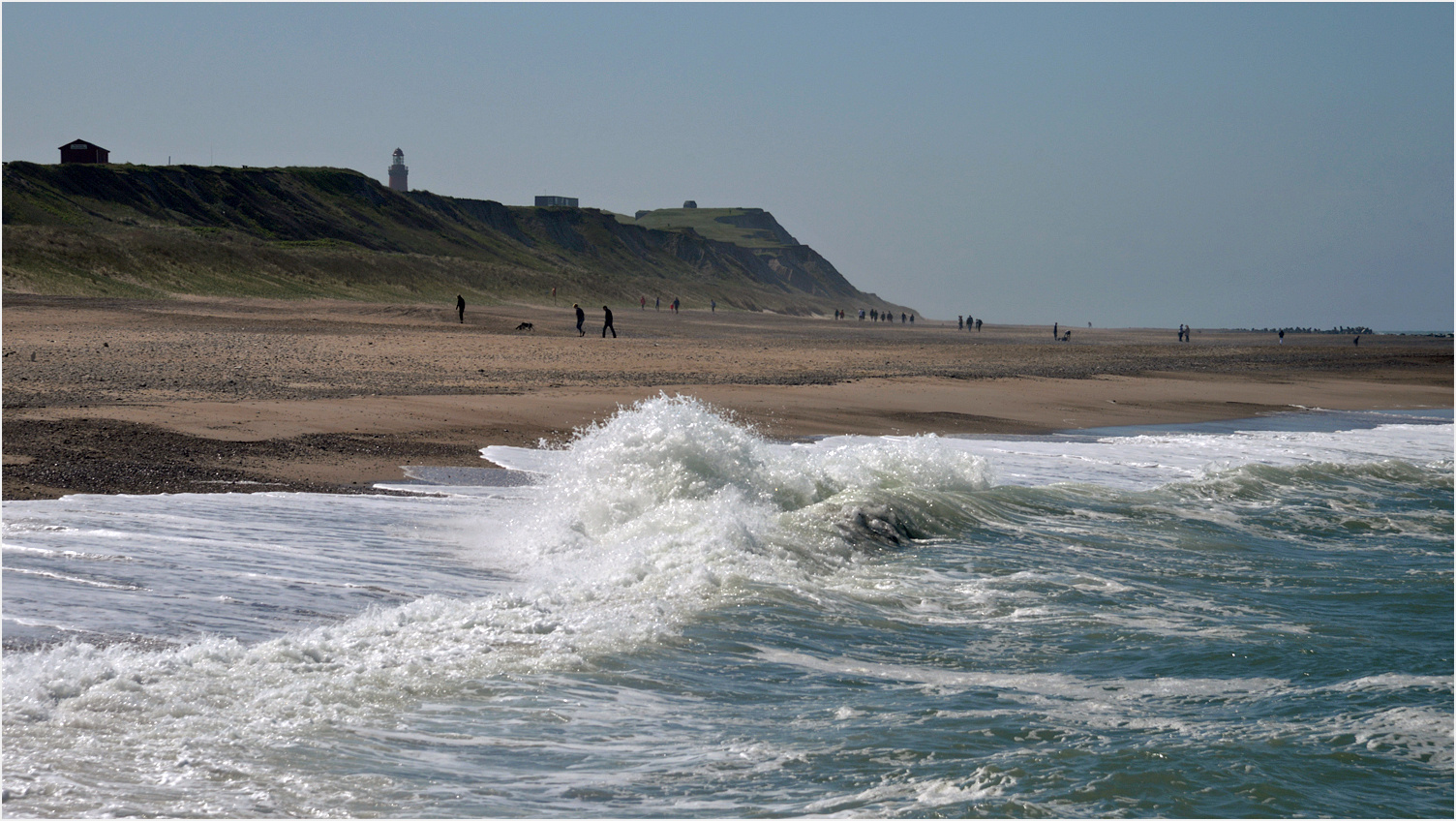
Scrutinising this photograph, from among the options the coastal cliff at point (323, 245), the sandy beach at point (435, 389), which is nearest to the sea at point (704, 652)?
the sandy beach at point (435, 389)

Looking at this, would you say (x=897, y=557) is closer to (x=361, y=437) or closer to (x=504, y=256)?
(x=361, y=437)

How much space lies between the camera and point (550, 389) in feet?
65.9

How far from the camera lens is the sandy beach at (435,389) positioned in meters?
11.7

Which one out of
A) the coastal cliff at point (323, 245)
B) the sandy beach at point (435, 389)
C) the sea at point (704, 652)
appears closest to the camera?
the sea at point (704, 652)

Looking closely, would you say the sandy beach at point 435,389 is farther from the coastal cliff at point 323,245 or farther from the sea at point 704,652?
the coastal cliff at point 323,245

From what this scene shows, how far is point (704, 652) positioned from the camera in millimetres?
6316

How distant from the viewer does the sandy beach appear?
11.7 metres

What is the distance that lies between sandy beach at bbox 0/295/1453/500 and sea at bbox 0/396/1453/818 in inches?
75.7

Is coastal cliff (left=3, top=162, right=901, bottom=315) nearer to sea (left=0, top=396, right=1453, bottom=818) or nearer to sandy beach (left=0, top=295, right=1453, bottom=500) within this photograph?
sandy beach (left=0, top=295, right=1453, bottom=500)

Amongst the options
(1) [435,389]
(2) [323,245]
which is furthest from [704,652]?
(2) [323,245]

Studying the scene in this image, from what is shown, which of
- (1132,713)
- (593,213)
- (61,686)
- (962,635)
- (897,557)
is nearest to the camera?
(61,686)

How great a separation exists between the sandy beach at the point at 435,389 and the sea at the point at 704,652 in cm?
192

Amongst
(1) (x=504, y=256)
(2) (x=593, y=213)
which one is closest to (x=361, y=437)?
(1) (x=504, y=256)

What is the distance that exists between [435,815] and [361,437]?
1007cm
